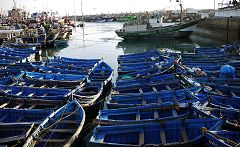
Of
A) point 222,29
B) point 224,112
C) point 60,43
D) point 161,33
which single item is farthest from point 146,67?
point 161,33

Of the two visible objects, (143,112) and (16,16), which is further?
(16,16)

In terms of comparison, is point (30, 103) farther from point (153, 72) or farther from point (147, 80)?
point (153, 72)

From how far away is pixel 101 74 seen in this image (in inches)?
781

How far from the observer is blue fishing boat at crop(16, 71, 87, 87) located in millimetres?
16672

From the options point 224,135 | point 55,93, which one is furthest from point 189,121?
point 55,93

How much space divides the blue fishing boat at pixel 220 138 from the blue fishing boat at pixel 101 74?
363 inches

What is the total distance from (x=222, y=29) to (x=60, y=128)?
1440 inches

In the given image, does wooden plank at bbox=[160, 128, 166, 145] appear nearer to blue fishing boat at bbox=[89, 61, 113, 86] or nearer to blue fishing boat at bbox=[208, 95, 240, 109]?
blue fishing boat at bbox=[208, 95, 240, 109]

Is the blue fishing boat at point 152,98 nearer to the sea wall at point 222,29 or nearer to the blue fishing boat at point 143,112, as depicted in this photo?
the blue fishing boat at point 143,112

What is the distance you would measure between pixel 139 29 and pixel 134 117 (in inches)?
1602

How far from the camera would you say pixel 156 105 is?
11953 mm

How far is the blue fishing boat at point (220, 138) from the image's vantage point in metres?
8.16

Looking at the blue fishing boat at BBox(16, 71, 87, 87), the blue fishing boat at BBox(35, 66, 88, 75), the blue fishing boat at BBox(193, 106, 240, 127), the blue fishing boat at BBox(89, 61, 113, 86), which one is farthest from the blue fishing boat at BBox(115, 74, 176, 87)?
the blue fishing boat at BBox(193, 106, 240, 127)

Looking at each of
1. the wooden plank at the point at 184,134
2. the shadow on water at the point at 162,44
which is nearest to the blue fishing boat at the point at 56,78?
the wooden plank at the point at 184,134
